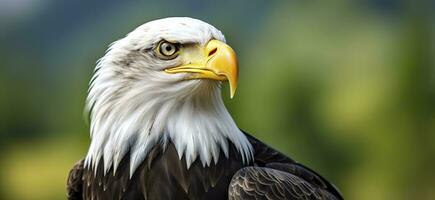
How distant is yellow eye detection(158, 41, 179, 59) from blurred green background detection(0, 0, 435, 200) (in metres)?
7.00

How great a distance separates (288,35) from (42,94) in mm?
7508

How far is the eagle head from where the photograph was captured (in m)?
3.45

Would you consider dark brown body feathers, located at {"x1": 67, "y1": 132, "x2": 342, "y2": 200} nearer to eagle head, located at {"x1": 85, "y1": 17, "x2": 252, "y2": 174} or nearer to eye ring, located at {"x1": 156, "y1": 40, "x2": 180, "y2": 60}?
eagle head, located at {"x1": 85, "y1": 17, "x2": 252, "y2": 174}

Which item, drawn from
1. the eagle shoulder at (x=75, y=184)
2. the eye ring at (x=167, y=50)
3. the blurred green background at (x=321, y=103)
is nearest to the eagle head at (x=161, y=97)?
the eye ring at (x=167, y=50)

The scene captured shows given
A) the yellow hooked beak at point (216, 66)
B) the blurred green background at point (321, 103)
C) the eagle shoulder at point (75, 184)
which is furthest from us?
the blurred green background at point (321, 103)

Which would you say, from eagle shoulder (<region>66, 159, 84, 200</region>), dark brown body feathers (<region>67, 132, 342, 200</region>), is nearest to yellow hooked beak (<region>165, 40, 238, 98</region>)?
A: dark brown body feathers (<region>67, 132, 342, 200</region>)

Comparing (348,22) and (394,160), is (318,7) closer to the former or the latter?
(348,22)

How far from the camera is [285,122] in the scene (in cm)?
1216

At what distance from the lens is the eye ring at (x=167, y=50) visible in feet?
11.3

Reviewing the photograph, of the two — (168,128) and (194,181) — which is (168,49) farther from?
(194,181)

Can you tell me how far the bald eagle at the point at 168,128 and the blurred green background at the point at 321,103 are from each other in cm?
688

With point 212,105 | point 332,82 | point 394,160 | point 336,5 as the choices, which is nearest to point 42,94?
point 336,5

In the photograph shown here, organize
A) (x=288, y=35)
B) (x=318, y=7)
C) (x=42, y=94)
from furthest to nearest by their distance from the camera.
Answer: (x=42, y=94), (x=318, y=7), (x=288, y=35)

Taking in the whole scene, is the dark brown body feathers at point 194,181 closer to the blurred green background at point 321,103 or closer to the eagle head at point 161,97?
the eagle head at point 161,97
